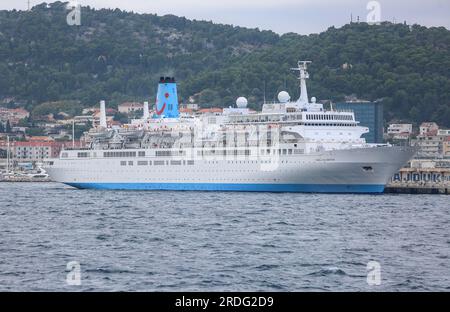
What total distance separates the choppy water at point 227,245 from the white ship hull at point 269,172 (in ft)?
20.5

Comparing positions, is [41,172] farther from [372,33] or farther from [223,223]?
[223,223]

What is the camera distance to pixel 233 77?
168 metres

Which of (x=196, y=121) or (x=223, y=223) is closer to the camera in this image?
(x=223, y=223)

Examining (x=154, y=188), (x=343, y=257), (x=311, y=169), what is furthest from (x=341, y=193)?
(x=343, y=257)

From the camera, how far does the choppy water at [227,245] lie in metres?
26.7

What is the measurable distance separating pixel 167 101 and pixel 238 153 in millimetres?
15122

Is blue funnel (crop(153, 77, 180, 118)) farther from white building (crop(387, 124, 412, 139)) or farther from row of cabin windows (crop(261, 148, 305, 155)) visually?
white building (crop(387, 124, 412, 139))

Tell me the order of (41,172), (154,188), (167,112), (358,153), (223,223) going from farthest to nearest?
(41,172)
(167,112)
(154,188)
(358,153)
(223,223)

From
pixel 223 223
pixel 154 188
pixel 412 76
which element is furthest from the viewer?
pixel 412 76

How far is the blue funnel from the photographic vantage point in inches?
3270

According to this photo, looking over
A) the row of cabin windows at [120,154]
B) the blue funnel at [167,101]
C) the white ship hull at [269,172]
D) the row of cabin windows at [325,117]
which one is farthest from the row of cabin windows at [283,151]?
the blue funnel at [167,101]

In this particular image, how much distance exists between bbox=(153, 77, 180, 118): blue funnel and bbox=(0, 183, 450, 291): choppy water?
24.9 m

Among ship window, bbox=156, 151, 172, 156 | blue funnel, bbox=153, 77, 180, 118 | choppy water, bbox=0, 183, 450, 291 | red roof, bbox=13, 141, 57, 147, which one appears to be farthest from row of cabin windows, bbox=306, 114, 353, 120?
red roof, bbox=13, 141, 57, 147

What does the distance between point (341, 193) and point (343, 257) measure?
1369 inches
